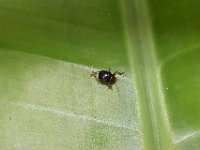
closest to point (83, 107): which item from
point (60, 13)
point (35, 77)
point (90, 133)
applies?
point (90, 133)

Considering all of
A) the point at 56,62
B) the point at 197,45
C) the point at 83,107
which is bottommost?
the point at 83,107

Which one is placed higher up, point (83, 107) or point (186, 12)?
point (186, 12)

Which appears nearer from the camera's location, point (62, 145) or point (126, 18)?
point (62, 145)

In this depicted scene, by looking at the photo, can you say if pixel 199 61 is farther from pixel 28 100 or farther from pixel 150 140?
pixel 28 100
